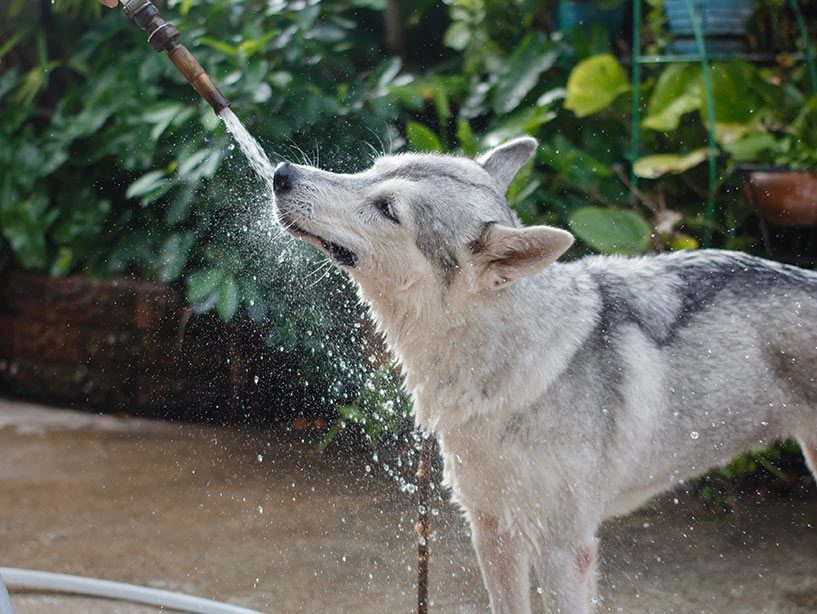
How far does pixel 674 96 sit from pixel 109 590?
3873 millimetres

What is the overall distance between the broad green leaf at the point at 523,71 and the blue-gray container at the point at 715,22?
732mm

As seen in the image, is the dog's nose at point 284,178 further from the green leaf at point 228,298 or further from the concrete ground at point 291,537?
the green leaf at point 228,298

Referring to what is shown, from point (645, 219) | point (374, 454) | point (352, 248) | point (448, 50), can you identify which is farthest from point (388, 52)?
point (352, 248)

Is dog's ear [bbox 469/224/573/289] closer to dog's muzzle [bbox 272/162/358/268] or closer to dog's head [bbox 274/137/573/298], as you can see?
dog's head [bbox 274/137/573/298]

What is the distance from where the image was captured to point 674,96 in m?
5.22

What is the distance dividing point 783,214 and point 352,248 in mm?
2988

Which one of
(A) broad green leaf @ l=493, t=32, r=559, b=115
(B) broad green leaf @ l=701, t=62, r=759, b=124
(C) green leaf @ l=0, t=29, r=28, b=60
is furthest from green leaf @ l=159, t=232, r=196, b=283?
(B) broad green leaf @ l=701, t=62, r=759, b=124

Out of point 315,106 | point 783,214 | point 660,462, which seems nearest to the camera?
point 660,462

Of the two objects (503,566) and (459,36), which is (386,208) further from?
(459,36)

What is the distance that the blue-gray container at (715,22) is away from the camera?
5.45m

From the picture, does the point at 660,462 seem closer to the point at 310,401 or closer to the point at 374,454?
the point at 374,454

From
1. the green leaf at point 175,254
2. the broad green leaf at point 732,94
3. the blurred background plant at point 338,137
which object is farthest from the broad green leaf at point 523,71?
the green leaf at point 175,254

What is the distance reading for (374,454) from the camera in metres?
4.93

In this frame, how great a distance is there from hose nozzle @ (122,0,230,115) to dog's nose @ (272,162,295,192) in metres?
0.50
